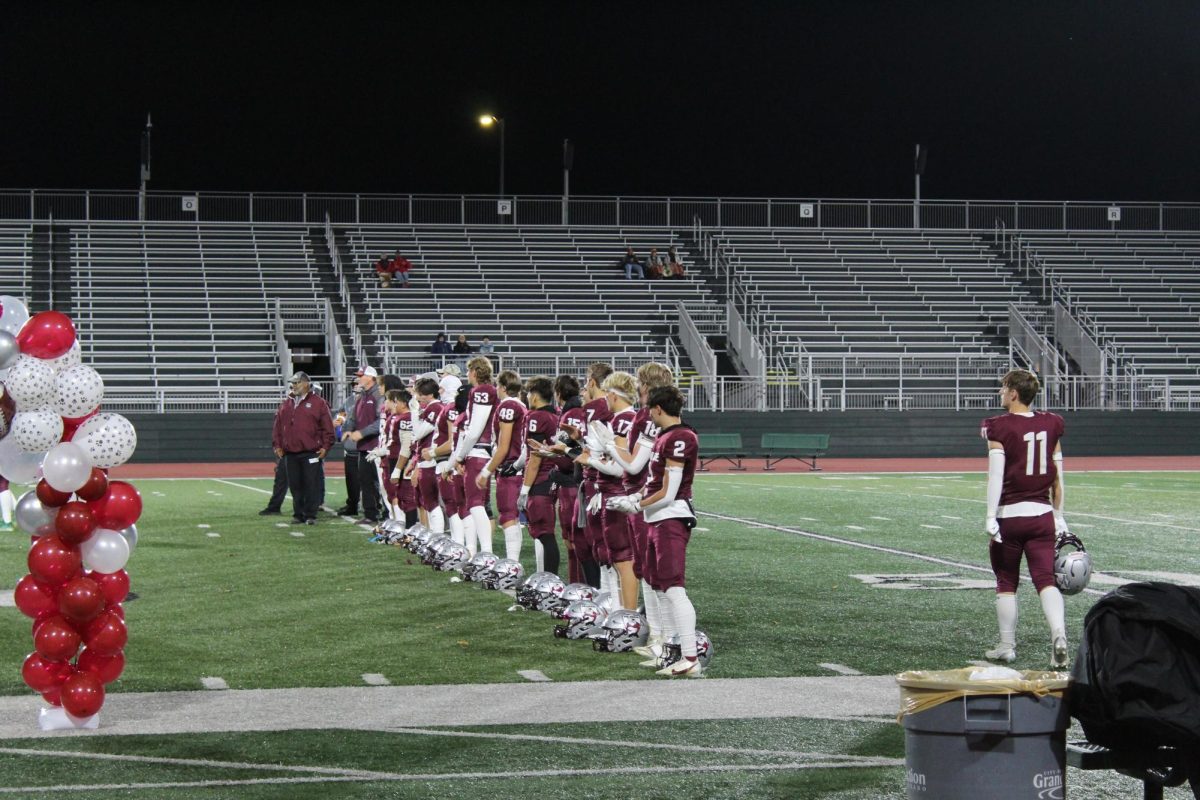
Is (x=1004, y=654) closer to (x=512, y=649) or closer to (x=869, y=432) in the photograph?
(x=512, y=649)

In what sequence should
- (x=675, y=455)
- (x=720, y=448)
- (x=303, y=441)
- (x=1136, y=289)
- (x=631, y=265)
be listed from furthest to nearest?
1. (x=1136, y=289)
2. (x=631, y=265)
3. (x=720, y=448)
4. (x=303, y=441)
5. (x=675, y=455)

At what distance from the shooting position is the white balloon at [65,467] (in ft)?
22.3

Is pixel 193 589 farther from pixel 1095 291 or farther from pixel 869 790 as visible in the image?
pixel 1095 291

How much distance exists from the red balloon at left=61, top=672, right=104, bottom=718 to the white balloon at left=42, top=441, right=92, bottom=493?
84 cm

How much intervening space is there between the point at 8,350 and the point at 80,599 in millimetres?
1150

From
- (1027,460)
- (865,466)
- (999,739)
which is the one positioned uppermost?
(1027,460)

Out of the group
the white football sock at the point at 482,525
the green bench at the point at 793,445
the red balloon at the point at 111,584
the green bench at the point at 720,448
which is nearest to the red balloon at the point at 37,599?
the red balloon at the point at 111,584

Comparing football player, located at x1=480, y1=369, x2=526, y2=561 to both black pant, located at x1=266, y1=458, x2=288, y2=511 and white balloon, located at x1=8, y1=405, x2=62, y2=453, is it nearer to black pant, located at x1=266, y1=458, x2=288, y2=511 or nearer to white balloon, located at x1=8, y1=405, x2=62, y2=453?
white balloon, located at x1=8, y1=405, x2=62, y2=453

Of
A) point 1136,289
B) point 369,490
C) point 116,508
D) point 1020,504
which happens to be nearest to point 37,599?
point 116,508

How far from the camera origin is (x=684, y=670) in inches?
319

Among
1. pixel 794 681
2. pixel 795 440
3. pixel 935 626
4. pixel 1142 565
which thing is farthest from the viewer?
pixel 795 440

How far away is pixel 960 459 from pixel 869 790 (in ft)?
93.8

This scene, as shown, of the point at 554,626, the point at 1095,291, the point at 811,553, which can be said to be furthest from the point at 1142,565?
the point at 1095,291

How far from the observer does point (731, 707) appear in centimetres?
725
